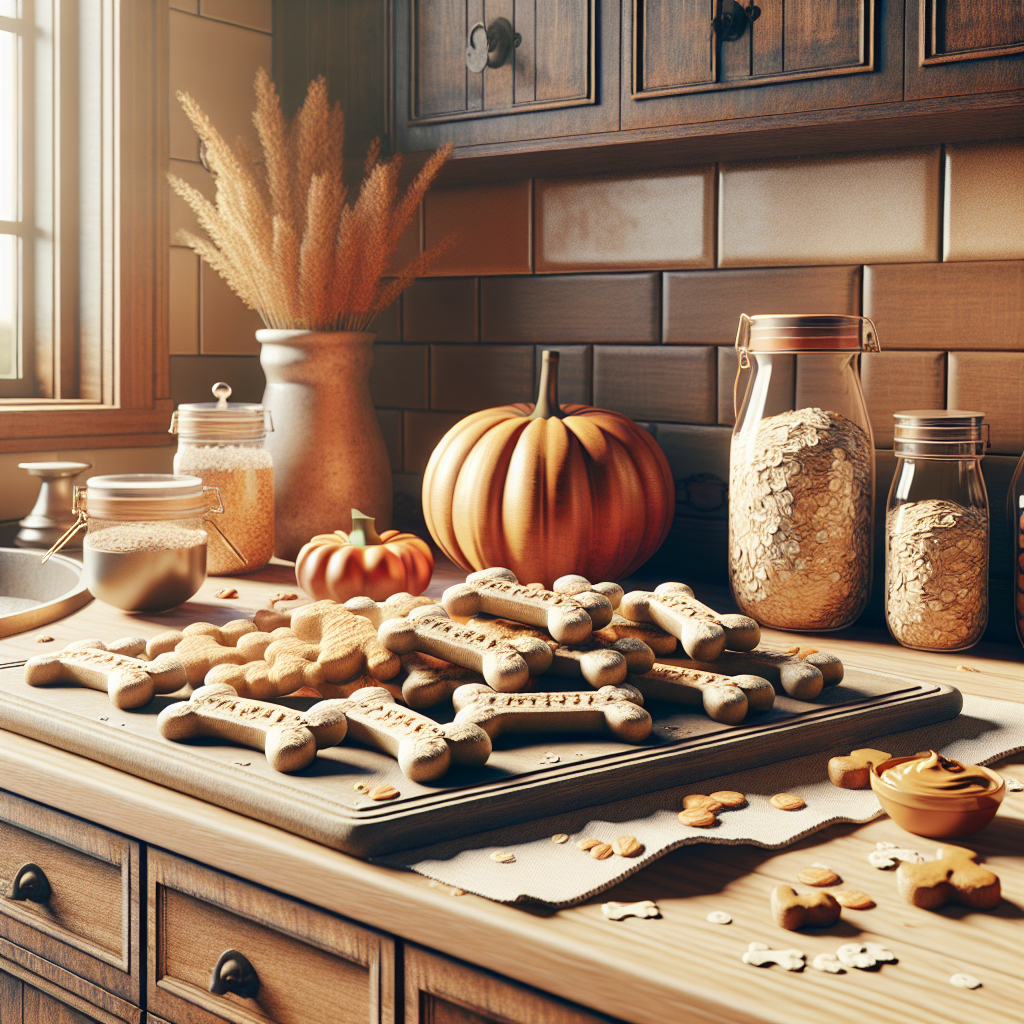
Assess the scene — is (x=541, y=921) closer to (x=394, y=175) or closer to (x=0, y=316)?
(x=394, y=175)

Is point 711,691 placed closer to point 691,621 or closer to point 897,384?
point 691,621

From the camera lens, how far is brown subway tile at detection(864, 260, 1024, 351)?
4.25 ft

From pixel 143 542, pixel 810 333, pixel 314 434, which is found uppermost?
pixel 810 333

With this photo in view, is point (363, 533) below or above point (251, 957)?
above

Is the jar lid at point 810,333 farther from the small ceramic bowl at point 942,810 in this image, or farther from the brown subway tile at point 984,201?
the small ceramic bowl at point 942,810

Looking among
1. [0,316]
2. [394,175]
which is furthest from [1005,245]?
[0,316]

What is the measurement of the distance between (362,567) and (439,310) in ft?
2.10

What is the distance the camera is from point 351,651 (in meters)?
0.92

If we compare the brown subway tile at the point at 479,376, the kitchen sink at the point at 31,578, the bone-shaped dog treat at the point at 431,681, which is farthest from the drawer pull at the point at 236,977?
the brown subway tile at the point at 479,376

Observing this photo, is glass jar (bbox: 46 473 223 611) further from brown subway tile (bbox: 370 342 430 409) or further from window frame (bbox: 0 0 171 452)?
brown subway tile (bbox: 370 342 430 409)

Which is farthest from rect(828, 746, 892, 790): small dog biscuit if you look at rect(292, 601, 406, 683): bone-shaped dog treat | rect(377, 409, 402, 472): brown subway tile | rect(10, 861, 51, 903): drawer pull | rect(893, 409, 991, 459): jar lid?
rect(377, 409, 402, 472): brown subway tile

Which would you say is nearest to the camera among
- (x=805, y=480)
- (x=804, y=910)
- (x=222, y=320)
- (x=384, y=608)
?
(x=804, y=910)

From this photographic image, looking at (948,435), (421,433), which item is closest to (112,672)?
(948,435)

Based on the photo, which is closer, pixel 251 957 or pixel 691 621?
pixel 251 957
